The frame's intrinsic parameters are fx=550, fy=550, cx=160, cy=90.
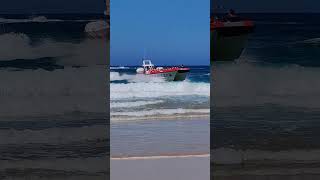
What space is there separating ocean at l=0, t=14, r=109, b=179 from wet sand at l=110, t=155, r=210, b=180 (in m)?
1.83

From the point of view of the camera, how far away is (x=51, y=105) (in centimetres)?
334

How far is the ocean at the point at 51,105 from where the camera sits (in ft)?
10.9

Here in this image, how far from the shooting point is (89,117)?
3.34m

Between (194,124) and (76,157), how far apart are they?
10212 mm

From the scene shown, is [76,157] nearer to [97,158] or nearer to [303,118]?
[97,158]

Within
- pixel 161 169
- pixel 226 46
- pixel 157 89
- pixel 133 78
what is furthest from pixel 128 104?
pixel 226 46

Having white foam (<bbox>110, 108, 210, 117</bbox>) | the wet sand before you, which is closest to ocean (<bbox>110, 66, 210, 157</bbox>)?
white foam (<bbox>110, 108, 210, 117</bbox>)

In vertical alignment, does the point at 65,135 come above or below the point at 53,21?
below

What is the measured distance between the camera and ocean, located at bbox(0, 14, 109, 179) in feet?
10.9

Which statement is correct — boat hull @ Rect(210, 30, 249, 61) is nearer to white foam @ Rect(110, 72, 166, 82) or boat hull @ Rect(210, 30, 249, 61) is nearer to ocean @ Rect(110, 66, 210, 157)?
ocean @ Rect(110, 66, 210, 157)

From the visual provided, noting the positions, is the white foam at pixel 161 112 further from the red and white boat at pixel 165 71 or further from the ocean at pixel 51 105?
the ocean at pixel 51 105

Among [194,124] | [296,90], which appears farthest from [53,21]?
[194,124]

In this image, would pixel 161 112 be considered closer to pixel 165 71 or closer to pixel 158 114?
pixel 158 114

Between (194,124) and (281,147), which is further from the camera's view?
(194,124)
